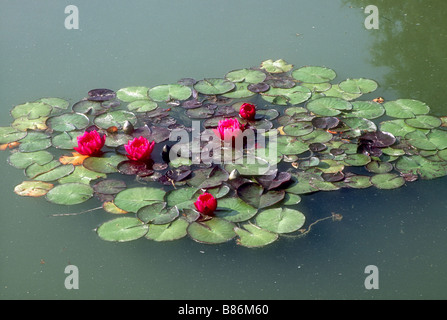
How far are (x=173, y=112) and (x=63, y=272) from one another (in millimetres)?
1306

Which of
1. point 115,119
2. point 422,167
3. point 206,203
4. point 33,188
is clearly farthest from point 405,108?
point 33,188

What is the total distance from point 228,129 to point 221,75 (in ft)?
2.66

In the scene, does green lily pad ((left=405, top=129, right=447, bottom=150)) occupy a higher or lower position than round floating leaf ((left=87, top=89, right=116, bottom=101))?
lower

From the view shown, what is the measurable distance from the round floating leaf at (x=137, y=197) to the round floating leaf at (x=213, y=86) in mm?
986

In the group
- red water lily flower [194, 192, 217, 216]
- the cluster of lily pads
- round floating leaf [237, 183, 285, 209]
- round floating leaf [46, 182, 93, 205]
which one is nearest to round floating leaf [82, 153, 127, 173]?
the cluster of lily pads

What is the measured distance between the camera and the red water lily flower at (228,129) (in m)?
3.18

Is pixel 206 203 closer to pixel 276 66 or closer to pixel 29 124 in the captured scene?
pixel 29 124

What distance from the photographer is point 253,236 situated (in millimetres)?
2648

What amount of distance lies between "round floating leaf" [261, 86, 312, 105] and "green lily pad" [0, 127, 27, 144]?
1.50 metres

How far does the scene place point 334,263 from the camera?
8.40ft

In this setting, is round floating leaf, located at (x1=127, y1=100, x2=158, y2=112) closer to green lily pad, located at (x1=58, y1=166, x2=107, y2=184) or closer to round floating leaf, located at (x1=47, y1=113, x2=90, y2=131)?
round floating leaf, located at (x1=47, y1=113, x2=90, y2=131)

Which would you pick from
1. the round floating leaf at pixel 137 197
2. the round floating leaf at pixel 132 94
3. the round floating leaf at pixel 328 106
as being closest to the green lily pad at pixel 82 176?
the round floating leaf at pixel 137 197

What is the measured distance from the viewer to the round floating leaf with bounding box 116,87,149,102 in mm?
Answer: 3633

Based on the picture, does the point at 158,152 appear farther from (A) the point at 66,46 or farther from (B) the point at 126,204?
(A) the point at 66,46
